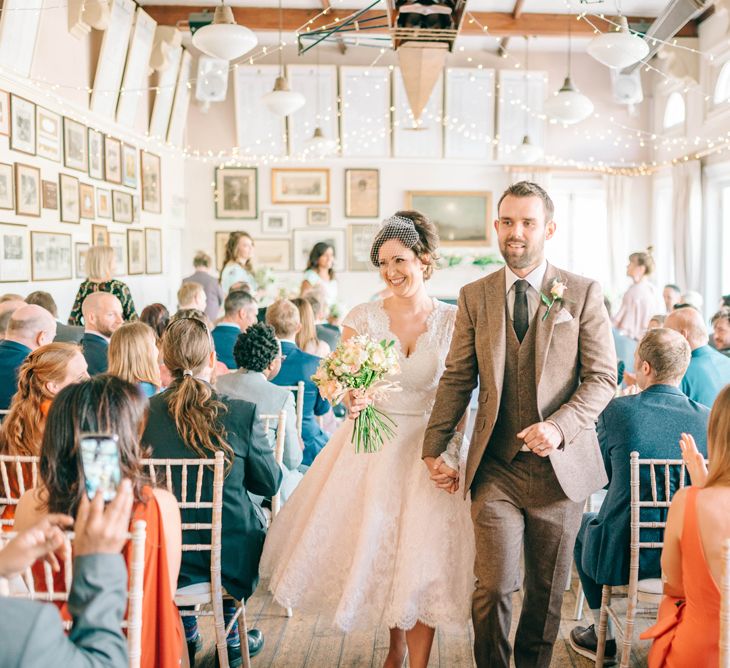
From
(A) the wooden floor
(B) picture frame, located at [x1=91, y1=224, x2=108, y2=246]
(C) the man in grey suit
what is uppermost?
(B) picture frame, located at [x1=91, y1=224, x2=108, y2=246]

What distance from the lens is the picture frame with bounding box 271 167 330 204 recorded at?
12570mm

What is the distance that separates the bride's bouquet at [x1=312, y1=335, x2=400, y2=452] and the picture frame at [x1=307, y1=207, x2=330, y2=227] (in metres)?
9.68

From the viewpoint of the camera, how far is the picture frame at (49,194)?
24.8ft

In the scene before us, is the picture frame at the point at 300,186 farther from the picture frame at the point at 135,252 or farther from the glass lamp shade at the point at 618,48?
the glass lamp shade at the point at 618,48

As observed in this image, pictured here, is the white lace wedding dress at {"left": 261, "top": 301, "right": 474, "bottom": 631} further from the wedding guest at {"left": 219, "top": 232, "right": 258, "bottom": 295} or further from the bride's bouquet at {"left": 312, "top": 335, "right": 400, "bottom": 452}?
the wedding guest at {"left": 219, "top": 232, "right": 258, "bottom": 295}

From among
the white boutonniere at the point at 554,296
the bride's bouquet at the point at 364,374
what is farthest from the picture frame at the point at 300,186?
the white boutonniere at the point at 554,296

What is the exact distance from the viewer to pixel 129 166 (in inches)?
389

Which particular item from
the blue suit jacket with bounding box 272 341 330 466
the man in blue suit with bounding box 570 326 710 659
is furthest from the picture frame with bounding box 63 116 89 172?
the man in blue suit with bounding box 570 326 710 659

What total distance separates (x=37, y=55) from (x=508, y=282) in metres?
6.17

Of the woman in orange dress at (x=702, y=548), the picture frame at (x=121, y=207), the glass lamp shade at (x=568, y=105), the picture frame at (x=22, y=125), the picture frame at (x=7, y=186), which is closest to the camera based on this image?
the woman in orange dress at (x=702, y=548)

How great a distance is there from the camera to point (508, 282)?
9.25 ft

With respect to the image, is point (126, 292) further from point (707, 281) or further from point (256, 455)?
point (707, 281)

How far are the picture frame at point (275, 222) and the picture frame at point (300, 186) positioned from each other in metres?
0.18

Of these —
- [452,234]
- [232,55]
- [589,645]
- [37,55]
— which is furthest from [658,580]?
[452,234]
